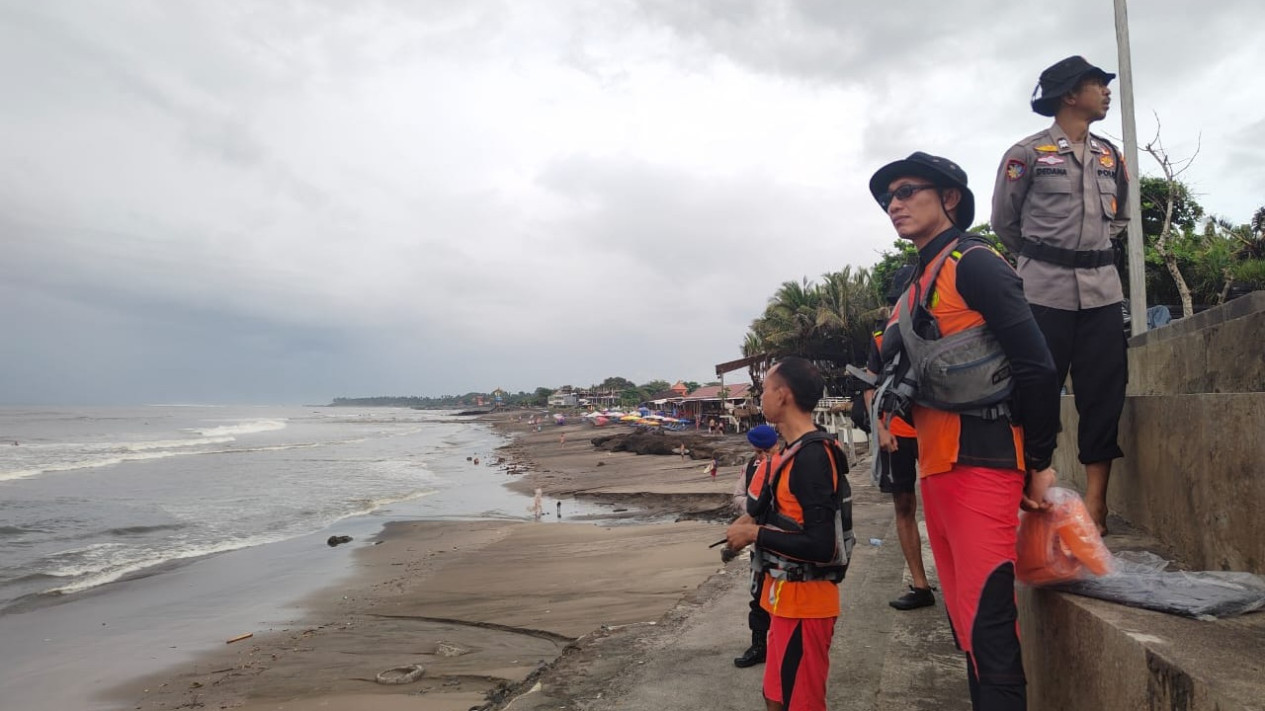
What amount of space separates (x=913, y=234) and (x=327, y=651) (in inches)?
Answer: 287

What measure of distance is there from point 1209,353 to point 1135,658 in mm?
1909

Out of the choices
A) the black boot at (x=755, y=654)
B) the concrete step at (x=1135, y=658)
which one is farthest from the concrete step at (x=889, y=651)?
the concrete step at (x=1135, y=658)

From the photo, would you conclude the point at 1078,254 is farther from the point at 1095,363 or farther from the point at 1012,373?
the point at 1012,373

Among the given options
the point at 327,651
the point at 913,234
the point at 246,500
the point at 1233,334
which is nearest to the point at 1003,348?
the point at 913,234

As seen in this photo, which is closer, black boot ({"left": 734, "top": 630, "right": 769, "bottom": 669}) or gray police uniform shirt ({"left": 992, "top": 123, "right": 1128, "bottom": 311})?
gray police uniform shirt ({"left": 992, "top": 123, "right": 1128, "bottom": 311})

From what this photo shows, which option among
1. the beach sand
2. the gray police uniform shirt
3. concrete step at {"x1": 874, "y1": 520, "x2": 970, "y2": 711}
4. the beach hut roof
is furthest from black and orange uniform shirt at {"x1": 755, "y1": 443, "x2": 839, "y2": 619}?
the beach hut roof

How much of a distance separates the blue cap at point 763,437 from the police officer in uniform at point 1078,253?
1728 mm

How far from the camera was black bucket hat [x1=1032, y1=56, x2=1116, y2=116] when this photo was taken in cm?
271

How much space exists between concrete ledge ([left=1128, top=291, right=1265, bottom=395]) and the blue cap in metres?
1.88

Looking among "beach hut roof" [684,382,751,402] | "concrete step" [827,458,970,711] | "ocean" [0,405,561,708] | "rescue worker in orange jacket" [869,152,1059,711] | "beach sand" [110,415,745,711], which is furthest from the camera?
"beach hut roof" [684,382,751,402]

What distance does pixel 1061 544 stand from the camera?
1.92 metres

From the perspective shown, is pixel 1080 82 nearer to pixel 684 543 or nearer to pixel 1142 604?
pixel 1142 604

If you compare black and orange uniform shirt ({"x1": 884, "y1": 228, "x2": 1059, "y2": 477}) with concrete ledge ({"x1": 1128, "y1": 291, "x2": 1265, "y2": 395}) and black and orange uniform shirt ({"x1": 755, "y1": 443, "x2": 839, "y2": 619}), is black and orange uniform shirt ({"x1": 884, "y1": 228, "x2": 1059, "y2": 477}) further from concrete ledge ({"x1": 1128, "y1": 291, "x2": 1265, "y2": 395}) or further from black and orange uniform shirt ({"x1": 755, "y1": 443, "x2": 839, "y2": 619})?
concrete ledge ({"x1": 1128, "y1": 291, "x2": 1265, "y2": 395})

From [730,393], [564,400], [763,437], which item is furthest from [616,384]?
[763,437]
